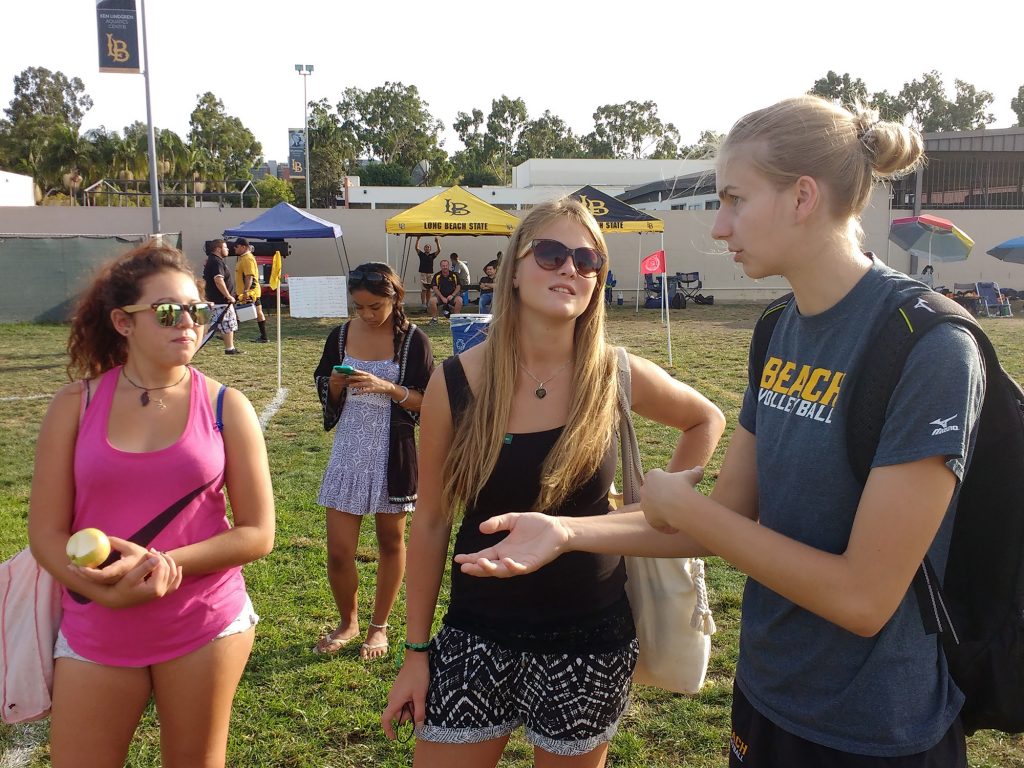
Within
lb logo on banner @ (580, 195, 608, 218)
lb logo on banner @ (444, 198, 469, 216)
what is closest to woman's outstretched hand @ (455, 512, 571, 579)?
lb logo on banner @ (580, 195, 608, 218)

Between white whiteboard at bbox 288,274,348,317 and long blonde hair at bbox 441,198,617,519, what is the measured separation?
971cm

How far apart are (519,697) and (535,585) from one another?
0.28 m

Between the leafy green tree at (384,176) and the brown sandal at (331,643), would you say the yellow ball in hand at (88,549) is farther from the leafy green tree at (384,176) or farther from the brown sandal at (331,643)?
the leafy green tree at (384,176)

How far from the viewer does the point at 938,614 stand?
149 cm

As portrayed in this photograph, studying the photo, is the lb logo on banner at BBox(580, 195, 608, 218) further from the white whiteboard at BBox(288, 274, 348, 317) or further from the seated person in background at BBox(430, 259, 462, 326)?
the white whiteboard at BBox(288, 274, 348, 317)

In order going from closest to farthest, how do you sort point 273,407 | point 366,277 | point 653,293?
point 366,277 → point 273,407 → point 653,293

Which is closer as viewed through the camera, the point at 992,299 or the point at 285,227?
the point at 285,227

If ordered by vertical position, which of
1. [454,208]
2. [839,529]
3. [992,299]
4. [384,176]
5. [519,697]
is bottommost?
[992,299]

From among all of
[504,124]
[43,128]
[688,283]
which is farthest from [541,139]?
[688,283]

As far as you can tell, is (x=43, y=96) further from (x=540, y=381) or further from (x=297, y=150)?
(x=540, y=381)

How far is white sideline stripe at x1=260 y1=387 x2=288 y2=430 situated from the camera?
9.11 m

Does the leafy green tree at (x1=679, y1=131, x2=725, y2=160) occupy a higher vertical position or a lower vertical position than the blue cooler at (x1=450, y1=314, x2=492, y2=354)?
higher

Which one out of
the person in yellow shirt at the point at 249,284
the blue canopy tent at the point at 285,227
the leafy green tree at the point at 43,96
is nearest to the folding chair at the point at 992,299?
the blue canopy tent at the point at 285,227

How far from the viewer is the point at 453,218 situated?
19328 mm
